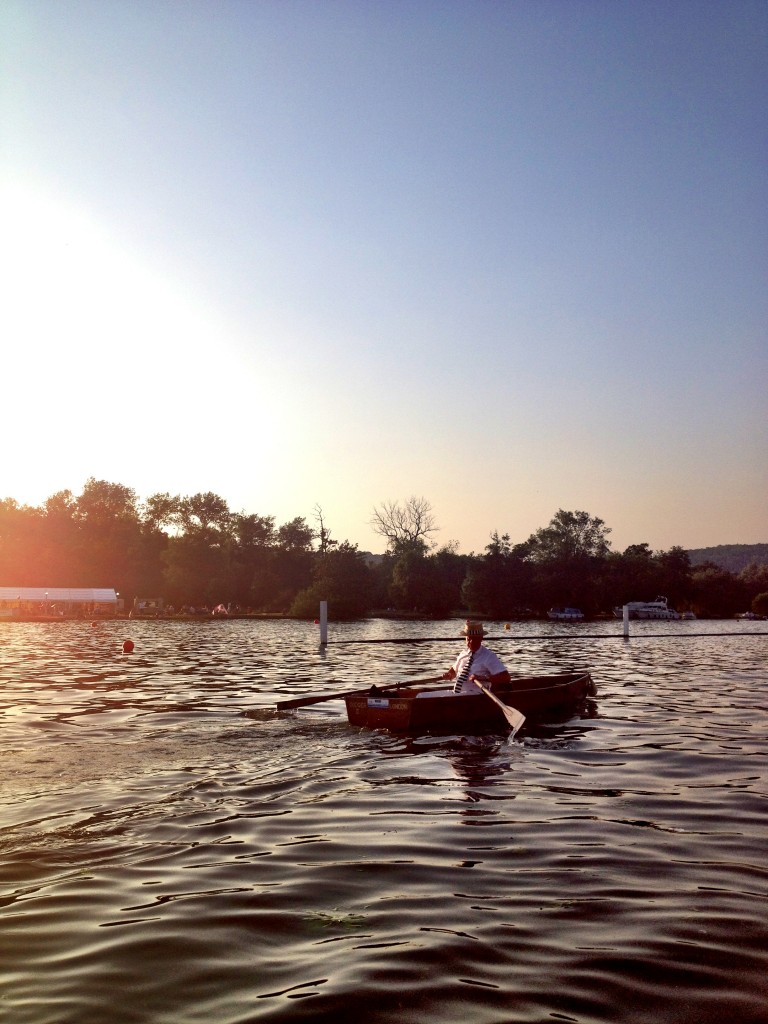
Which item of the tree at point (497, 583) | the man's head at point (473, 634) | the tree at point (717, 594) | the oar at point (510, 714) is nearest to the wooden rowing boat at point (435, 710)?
the oar at point (510, 714)

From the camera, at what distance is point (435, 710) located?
45.6 ft

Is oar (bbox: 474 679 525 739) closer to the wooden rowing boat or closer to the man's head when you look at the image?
the wooden rowing boat

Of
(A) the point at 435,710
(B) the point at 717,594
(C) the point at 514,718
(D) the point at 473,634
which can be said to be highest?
(B) the point at 717,594

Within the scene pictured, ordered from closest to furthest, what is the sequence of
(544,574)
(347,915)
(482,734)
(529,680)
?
(347,915) → (482,734) → (529,680) → (544,574)

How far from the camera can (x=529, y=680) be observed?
17.3 m

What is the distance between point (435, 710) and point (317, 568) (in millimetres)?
80660

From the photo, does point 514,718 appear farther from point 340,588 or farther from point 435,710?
point 340,588

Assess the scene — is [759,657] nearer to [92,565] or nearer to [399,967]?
[399,967]

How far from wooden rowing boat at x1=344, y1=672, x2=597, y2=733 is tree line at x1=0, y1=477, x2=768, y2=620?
73.8 m

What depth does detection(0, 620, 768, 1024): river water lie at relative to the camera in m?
4.60

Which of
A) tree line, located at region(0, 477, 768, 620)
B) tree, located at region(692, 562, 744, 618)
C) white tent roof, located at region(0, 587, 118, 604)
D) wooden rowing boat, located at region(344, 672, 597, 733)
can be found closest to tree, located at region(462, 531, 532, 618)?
tree line, located at region(0, 477, 768, 620)

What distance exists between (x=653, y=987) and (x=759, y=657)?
33.1m

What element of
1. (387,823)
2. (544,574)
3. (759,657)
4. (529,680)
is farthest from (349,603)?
(387,823)

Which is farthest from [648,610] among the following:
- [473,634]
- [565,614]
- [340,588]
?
[473,634]
